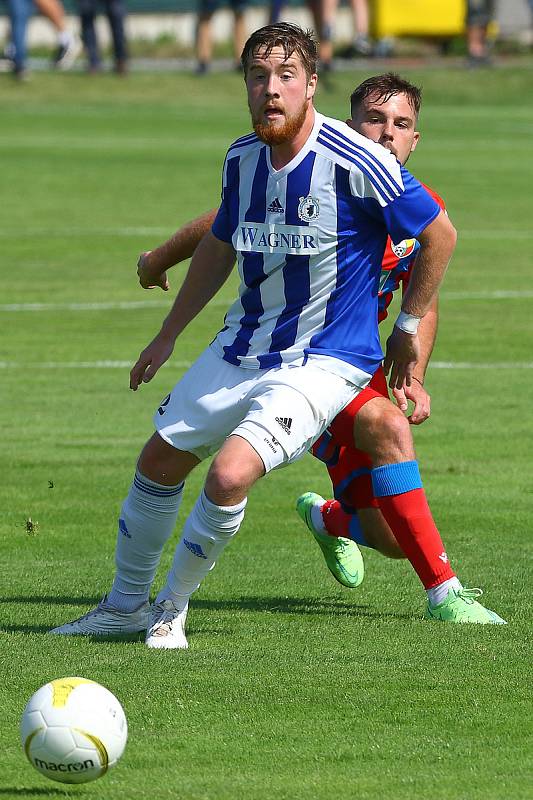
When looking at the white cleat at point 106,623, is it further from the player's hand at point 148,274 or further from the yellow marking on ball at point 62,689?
the yellow marking on ball at point 62,689

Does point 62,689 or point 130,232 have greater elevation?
point 62,689

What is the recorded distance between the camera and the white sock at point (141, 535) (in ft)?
21.9

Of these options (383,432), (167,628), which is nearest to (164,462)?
(167,628)

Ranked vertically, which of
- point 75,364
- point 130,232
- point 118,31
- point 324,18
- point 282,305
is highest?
point 282,305

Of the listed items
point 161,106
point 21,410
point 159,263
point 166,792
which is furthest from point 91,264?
point 161,106

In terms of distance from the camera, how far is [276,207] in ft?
20.9

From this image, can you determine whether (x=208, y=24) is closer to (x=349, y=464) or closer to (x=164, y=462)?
(x=349, y=464)

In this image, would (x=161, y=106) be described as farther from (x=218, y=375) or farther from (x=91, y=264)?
(x=218, y=375)

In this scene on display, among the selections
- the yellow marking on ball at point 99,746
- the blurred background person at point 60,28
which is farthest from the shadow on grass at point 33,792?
the blurred background person at point 60,28

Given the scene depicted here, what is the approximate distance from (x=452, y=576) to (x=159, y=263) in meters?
1.65

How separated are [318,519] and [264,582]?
411mm

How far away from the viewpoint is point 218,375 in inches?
256

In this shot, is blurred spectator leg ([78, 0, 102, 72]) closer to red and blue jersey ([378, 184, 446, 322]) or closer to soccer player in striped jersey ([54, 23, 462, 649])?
red and blue jersey ([378, 184, 446, 322])

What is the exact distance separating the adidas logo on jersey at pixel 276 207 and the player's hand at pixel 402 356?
24.5 inches
